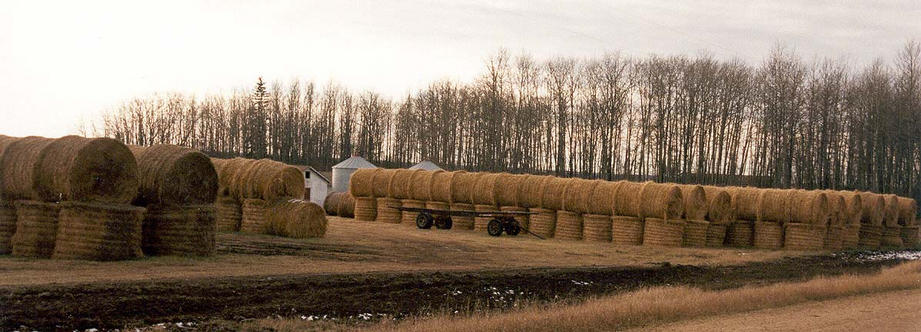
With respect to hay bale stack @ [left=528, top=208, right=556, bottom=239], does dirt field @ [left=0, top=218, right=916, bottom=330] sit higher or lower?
lower

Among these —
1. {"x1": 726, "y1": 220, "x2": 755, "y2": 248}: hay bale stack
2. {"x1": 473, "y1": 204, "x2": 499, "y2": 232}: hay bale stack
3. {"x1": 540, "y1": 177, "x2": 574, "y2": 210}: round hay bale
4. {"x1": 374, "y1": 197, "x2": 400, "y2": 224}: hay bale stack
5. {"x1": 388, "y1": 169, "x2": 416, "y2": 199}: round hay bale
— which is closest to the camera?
{"x1": 540, "y1": 177, "x2": 574, "y2": 210}: round hay bale

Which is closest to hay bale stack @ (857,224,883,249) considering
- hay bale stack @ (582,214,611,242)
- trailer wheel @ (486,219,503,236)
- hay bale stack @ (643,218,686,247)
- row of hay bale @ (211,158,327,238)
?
hay bale stack @ (643,218,686,247)

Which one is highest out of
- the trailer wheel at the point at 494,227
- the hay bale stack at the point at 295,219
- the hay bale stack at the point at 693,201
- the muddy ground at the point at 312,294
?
the hay bale stack at the point at 693,201

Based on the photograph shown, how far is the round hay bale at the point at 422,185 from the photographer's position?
37.8m

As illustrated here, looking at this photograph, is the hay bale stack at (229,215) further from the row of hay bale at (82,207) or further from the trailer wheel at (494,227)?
the trailer wheel at (494,227)

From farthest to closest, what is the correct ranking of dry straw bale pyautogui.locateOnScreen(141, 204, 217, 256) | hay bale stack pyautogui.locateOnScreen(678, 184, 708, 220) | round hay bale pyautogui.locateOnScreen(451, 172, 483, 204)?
round hay bale pyautogui.locateOnScreen(451, 172, 483, 204) → hay bale stack pyautogui.locateOnScreen(678, 184, 708, 220) → dry straw bale pyautogui.locateOnScreen(141, 204, 217, 256)

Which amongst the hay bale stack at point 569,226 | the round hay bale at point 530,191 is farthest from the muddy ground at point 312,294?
the round hay bale at point 530,191

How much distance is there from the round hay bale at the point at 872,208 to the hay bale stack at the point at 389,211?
60.0 ft

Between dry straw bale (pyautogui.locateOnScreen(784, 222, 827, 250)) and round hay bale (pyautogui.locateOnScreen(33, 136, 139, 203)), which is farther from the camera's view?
dry straw bale (pyautogui.locateOnScreen(784, 222, 827, 250))

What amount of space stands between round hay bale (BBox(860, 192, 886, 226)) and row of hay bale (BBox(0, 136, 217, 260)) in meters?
27.8

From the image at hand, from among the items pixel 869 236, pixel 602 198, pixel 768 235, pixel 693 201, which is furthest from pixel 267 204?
pixel 869 236

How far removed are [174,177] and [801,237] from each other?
75.2ft

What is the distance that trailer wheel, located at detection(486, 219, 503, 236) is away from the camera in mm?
33469

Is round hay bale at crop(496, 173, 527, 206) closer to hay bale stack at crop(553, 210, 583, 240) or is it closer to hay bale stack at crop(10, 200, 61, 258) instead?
hay bale stack at crop(553, 210, 583, 240)
